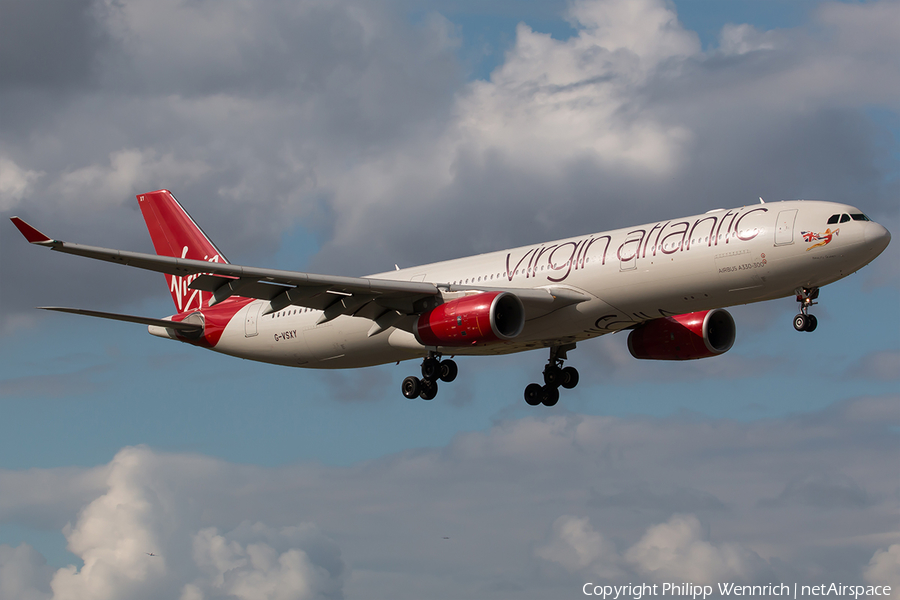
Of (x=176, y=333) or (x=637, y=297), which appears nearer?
(x=637, y=297)

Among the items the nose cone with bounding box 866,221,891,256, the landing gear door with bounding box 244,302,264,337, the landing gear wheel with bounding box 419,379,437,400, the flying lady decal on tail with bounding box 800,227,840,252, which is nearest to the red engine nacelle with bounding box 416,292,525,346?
the landing gear wheel with bounding box 419,379,437,400

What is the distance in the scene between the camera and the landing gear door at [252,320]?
45312 mm

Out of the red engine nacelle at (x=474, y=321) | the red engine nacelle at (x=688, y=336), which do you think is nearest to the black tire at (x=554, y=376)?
the red engine nacelle at (x=688, y=336)

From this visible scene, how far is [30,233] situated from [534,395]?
2215cm

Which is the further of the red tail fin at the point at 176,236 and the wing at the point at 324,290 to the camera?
the red tail fin at the point at 176,236

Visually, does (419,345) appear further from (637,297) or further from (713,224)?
(713,224)

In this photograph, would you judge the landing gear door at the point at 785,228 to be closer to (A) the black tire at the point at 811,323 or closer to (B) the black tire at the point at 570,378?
(A) the black tire at the point at 811,323

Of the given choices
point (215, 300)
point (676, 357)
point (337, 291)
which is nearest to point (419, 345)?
point (337, 291)

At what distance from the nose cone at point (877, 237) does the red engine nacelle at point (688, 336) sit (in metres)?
9.13

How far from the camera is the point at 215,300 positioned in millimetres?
36312

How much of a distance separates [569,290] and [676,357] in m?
7.79

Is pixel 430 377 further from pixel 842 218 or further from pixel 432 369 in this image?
pixel 842 218

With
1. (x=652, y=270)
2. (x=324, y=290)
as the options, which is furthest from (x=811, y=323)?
(x=324, y=290)

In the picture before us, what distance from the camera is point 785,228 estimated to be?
3356 centimetres
